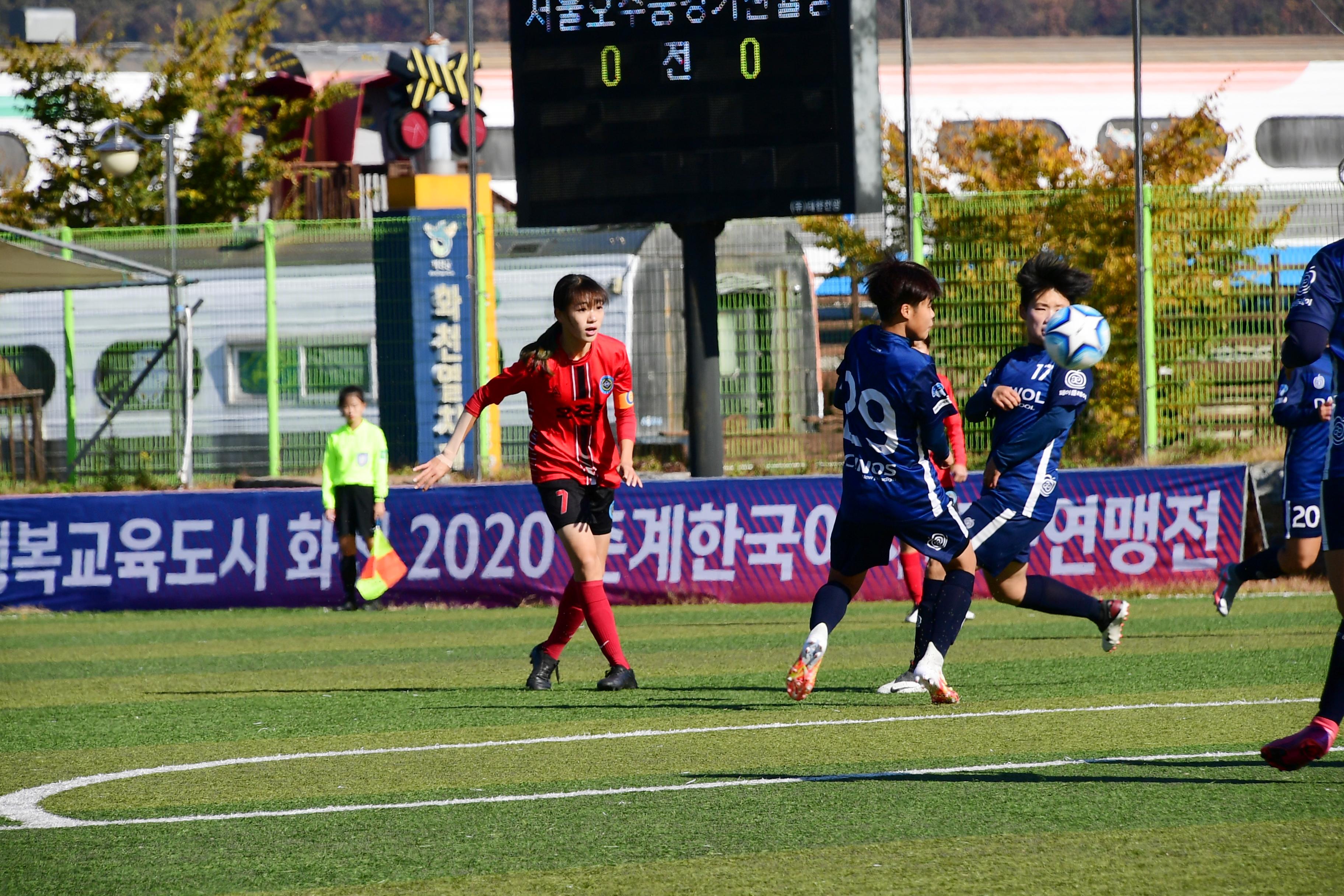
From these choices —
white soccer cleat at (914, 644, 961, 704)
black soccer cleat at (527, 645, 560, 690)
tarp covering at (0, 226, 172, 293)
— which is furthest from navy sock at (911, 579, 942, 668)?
tarp covering at (0, 226, 172, 293)

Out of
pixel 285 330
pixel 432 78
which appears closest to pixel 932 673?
pixel 285 330

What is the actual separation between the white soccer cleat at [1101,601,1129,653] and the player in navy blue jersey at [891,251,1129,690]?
0.24 meters

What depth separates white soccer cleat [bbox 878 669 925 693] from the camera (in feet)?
26.8

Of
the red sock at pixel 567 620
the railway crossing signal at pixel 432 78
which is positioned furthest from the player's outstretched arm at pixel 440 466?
the railway crossing signal at pixel 432 78

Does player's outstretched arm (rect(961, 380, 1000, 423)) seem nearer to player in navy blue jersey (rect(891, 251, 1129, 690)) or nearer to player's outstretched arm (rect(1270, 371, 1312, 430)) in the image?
player in navy blue jersey (rect(891, 251, 1129, 690))

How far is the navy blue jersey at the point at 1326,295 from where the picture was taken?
5.39 m

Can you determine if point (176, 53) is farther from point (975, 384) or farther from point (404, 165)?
point (975, 384)

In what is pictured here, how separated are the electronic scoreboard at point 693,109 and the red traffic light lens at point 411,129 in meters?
14.5

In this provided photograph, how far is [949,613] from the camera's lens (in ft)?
24.4

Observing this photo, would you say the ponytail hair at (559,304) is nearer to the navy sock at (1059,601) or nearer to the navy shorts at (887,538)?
the navy shorts at (887,538)

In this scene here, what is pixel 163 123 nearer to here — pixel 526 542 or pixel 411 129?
pixel 411 129

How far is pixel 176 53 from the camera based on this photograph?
27672mm

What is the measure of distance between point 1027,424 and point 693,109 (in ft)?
21.7

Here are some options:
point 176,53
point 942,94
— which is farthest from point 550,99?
point 176,53
